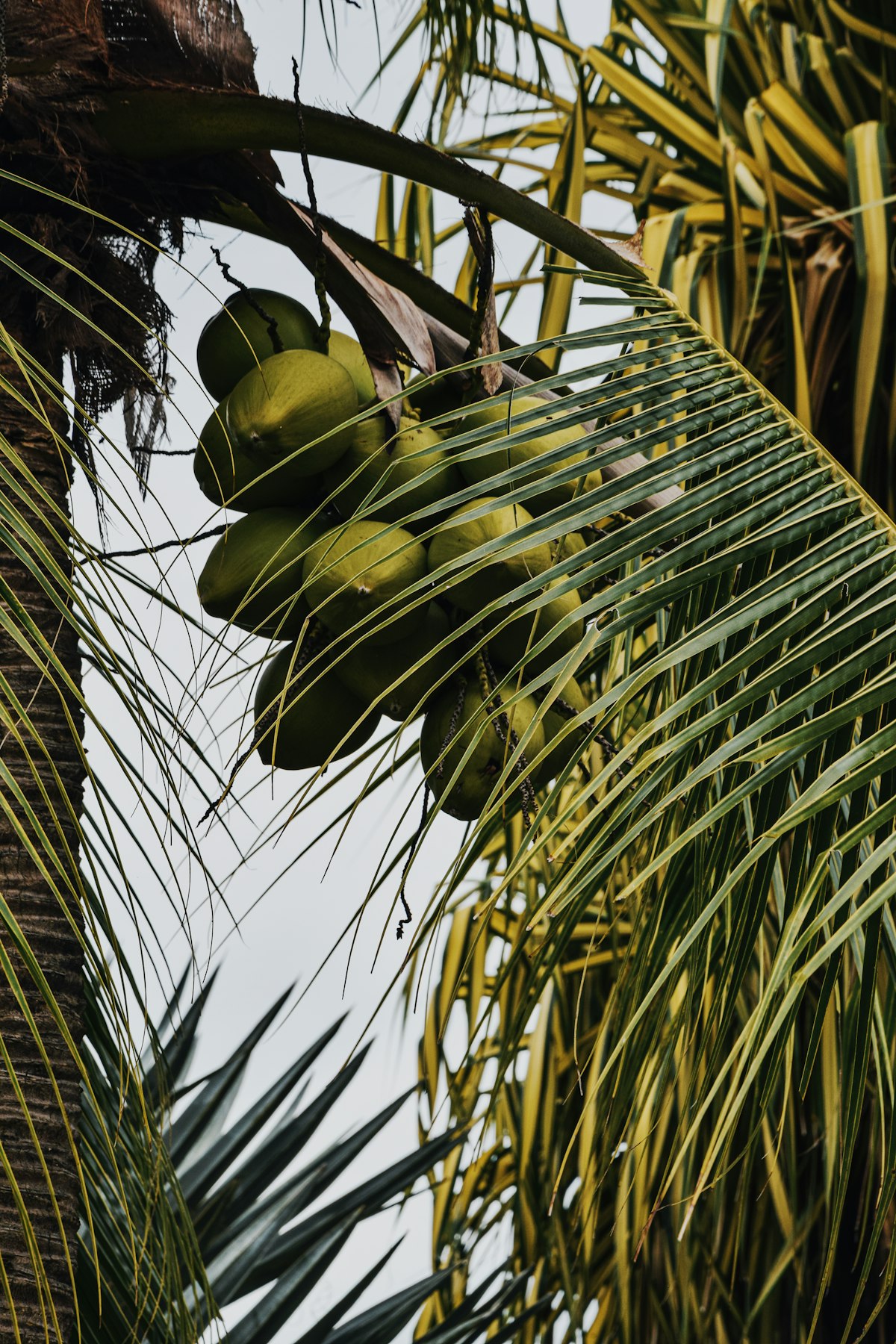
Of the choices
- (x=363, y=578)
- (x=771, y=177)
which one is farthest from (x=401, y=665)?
(x=771, y=177)

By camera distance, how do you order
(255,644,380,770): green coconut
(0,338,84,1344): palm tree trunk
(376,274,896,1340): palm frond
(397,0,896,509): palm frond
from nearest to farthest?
1. (376,274,896,1340): palm frond
2. (0,338,84,1344): palm tree trunk
3. (255,644,380,770): green coconut
4. (397,0,896,509): palm frond

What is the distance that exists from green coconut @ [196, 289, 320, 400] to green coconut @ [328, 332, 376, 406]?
0.05 ft

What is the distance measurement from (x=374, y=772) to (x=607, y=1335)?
2.35m

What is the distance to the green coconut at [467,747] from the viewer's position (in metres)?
0.75

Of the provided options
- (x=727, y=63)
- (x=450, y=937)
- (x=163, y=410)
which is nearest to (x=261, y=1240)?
(x=450, y=937)

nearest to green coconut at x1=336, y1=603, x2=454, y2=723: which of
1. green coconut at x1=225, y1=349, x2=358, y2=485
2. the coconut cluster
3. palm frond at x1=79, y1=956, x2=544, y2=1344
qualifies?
the coconut cluster

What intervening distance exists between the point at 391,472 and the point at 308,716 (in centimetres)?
15

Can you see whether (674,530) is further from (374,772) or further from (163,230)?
(163,230)

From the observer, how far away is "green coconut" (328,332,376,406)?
83 cm

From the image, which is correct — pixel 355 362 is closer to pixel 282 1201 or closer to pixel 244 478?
pixel 244 478

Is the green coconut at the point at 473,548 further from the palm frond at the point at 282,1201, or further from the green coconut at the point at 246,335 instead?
the palm frond at the point at 282,1201

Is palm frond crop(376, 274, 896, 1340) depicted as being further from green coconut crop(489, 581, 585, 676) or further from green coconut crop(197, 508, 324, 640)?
green coconut crop(197, 508, 324, 640)

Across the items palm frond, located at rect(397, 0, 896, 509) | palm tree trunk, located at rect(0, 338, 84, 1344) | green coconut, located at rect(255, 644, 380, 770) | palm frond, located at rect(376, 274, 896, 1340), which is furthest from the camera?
palm frond, located at rect(397, 0, 896, 509)

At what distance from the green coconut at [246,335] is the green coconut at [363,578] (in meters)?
0.15
